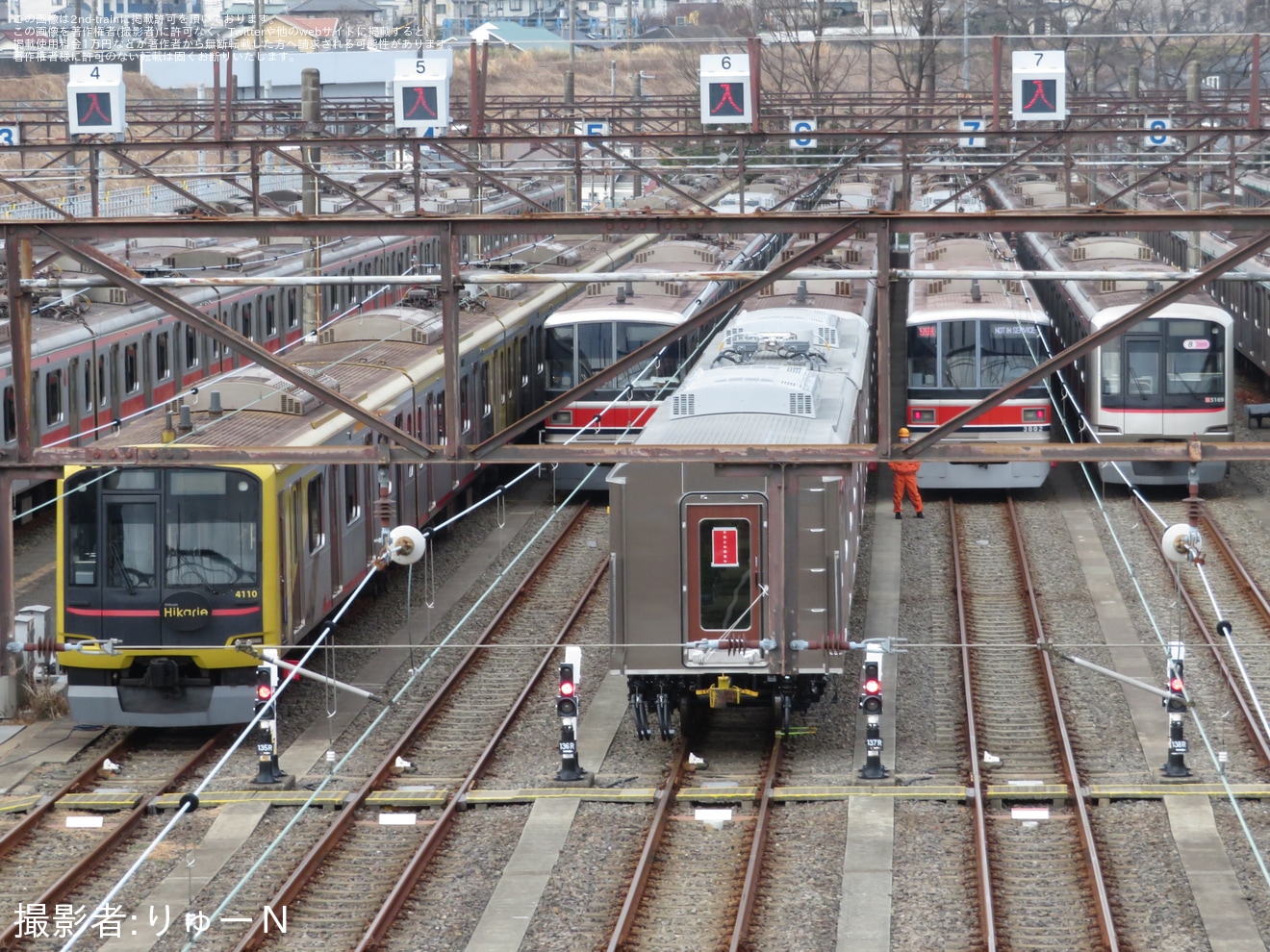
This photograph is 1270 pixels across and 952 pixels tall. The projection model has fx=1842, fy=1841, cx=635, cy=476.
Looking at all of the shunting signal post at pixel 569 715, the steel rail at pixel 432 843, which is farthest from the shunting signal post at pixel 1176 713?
the steel rail at pixel 432 843

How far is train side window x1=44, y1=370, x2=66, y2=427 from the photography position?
66.7 ft

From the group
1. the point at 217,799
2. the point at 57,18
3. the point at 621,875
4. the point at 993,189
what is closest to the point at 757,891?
the point at 621,875

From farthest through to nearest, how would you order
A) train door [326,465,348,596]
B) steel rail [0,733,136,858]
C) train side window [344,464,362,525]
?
train side window [344,464,362,525], train door [326,465,348,596], steel rail [0,733,136,858]

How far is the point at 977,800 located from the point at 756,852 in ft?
5.62

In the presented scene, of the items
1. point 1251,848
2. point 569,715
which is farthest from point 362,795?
point 1251,848

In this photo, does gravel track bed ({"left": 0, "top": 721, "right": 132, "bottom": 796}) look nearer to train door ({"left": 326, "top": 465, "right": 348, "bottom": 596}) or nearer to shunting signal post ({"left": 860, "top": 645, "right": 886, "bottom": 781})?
train door ({"left": 326, "top": 465, "right": 348, "bottom": 596})

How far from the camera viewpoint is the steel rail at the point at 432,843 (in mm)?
9867

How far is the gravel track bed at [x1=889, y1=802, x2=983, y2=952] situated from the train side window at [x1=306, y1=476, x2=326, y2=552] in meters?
5.20

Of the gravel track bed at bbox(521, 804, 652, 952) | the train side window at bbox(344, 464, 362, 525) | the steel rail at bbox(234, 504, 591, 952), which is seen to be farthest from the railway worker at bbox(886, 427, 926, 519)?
the gravel track bed at bbox(521, 804, 652, 952)

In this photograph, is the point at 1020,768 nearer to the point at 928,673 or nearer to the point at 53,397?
the point at 928,673

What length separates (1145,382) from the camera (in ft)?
71.8

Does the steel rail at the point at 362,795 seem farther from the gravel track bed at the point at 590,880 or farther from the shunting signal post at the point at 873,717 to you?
the shunting signal post at the point at 873,717

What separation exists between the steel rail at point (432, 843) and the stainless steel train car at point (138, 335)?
203 inches

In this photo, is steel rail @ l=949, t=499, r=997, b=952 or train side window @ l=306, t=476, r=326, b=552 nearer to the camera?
steel rail @ l=949, t=499, r=997, b=952
